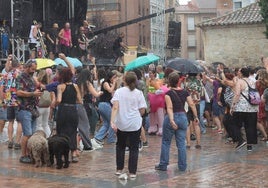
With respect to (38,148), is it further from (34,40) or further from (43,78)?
(34,40)

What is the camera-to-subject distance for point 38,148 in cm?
979

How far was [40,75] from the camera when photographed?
11422 mm

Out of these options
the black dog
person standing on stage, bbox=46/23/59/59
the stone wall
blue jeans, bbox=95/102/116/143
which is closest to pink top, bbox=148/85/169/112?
→ blue jeans, bbox=95/102/116/143

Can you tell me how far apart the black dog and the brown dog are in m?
0.10

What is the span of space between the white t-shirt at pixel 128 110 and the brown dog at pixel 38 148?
5.38ft

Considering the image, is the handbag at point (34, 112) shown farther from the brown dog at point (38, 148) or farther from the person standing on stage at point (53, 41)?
the person standing on stage at point (53, 41)

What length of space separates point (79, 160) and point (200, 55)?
8162cm

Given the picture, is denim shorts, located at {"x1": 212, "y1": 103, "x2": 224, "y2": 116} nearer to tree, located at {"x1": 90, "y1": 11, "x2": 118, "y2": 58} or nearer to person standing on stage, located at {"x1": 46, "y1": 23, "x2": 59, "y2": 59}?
person standing on stage, located at {"x1": 46, "y1": 23, "x2": 59, "y2": 59}

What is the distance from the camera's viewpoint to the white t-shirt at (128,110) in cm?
882

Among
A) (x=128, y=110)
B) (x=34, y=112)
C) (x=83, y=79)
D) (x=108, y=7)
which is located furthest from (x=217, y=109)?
(x=108, y=7)

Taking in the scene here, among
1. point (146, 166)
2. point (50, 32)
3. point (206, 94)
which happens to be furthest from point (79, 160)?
point (50, 32)

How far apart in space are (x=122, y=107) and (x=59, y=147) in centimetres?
152

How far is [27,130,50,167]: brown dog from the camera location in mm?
9742

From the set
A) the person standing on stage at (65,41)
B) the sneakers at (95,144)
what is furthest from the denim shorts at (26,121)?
the person standing on stage at (65,41)
